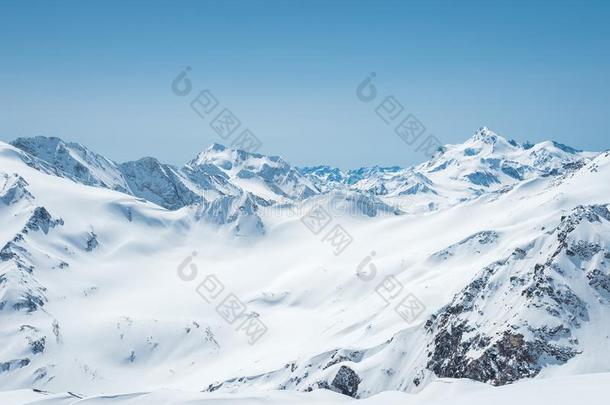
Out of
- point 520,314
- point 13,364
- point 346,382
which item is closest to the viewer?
point 520,314

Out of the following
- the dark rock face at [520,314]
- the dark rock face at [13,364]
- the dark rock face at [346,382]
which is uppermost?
the dark rock face at [13,364]

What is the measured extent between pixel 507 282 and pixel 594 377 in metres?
76.0

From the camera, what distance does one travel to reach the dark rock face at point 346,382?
4578 inches

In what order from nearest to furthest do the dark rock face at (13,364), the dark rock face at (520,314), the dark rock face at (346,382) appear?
the dark rock face at (520,314) → the dark rock face at (346,382) → the dark rock face at (13,364)

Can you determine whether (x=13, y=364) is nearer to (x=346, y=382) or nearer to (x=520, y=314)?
(x=346, y=382)

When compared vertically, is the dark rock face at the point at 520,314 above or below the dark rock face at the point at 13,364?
below

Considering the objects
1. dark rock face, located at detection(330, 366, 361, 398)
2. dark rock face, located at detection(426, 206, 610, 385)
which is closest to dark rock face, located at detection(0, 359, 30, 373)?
dark rock face, located at detection(330, 366, 361, 398)

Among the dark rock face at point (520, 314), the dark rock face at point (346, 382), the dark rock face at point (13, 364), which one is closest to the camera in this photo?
the dark rock face at point (520, 314)

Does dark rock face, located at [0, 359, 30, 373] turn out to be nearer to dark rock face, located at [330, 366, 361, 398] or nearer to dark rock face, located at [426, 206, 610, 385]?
dark rock face, located at [330, 366, 361, 398]

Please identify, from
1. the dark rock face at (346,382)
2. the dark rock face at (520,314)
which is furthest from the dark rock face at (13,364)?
the dark rock face at (520,314)

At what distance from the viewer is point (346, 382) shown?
117 meters

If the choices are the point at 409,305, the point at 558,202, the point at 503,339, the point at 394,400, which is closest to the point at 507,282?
the point at 503,339

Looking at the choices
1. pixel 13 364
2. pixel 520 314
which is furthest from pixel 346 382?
pixel 13 364

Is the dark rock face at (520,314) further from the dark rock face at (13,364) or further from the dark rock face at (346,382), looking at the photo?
the dark rock face at (13,364)
